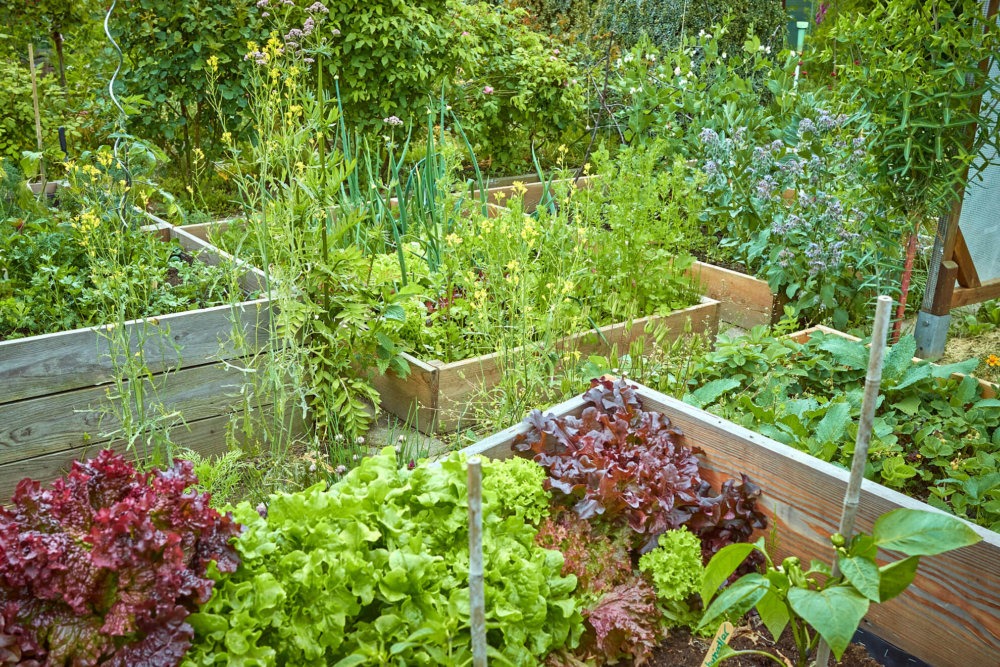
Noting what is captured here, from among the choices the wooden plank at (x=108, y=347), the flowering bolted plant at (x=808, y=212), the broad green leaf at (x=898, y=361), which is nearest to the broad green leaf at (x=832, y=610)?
the broad green leaf at (x=898, y=361)

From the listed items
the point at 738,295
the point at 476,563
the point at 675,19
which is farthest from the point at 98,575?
the point at 675,19

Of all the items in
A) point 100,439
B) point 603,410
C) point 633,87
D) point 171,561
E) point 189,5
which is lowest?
point 100,439

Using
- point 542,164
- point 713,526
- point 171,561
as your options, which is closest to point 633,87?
point 542,164

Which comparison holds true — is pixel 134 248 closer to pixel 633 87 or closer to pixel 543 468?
pixel 543 468

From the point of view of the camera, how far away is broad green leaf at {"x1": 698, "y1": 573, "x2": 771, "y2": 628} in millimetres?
1356

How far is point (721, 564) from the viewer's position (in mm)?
1479

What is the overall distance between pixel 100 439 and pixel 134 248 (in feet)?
2.69

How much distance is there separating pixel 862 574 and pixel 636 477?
2.36 ft

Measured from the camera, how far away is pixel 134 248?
3.28 m

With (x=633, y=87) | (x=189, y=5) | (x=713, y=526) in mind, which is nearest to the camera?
(x=713, y=526)

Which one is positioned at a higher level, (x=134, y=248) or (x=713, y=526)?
(x=134, y=248)

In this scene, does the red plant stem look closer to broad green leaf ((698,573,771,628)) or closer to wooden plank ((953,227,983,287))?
wooden plank ((953,227,983,287))

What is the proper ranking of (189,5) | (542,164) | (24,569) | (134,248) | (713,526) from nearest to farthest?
(24,569)
(713,526)
(134,248)
(189,5)
(542,164)

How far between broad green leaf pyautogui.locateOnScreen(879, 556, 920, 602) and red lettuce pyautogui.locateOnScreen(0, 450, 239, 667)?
1.14 m
